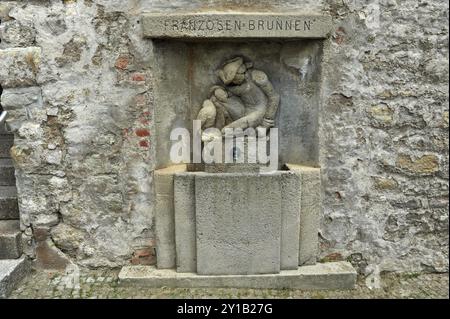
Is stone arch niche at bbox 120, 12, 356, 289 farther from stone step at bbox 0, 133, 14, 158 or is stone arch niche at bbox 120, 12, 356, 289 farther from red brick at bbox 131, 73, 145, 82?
stone step at bbox 0, 133, 14, 158

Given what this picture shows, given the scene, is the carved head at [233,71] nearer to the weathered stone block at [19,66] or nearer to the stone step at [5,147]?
the weathered stone block at [19,66]

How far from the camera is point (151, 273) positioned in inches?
133

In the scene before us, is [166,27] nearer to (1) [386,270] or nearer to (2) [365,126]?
(2) [365,126]

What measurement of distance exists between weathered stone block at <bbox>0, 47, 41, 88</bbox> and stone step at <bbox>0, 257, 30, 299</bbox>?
1368 millimetres

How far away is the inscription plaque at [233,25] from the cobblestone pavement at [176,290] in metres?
1.92

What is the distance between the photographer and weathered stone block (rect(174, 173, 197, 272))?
3.24 m

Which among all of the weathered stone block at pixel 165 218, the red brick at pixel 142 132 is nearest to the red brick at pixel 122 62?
the red brick at pixel 142 132

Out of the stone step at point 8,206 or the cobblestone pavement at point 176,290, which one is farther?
the stone step at point 8,206

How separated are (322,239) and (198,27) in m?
1.91

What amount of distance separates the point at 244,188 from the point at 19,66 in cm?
188

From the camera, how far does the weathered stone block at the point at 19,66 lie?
3100 millimetres

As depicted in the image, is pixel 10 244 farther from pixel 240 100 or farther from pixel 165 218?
pixel 240 100
